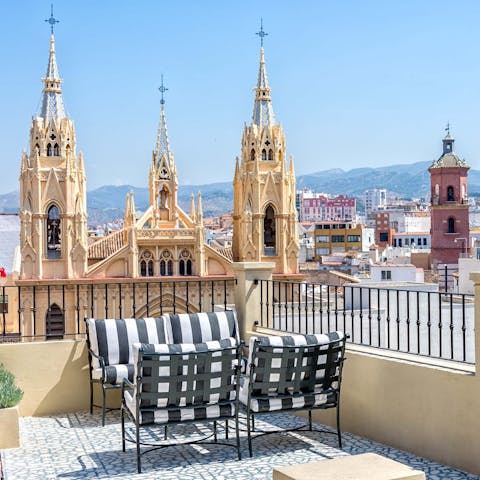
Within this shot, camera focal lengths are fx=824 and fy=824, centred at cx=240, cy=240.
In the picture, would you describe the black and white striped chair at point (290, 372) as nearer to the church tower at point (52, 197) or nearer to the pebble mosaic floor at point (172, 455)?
the pebble mosaic floor at point (172, 455)

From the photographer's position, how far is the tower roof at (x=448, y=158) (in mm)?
86500

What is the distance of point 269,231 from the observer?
50844 millimetres

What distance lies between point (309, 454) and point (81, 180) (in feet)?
140

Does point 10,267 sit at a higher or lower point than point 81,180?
lower

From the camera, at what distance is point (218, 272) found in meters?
50.1

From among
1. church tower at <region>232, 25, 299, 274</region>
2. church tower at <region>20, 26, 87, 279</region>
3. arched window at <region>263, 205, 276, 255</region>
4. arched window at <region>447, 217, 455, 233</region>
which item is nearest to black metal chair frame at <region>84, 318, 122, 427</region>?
church tower at <region>20, 26, 87, 279</region>

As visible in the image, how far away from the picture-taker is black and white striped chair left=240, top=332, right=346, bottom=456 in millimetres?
6117

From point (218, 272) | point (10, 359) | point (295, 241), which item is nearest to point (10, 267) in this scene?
point (218, 272)

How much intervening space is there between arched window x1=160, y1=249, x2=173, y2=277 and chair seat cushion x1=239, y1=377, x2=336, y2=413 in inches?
1709

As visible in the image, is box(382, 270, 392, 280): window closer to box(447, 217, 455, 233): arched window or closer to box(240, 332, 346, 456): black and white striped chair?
box(447, 217, 455, 233): arched window

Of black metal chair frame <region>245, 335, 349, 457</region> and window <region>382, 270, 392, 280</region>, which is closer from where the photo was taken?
black metal chair frame <region>245, 335, 349, 457</region>

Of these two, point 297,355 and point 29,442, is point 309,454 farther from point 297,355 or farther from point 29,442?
point 29,442

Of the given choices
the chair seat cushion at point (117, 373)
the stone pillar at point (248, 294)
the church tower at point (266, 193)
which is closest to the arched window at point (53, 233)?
the church tower at point (266, 193)

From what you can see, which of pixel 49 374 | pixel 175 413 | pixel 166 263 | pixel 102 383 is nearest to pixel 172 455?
pixel 175 413
